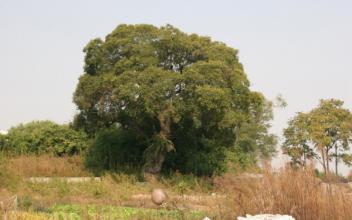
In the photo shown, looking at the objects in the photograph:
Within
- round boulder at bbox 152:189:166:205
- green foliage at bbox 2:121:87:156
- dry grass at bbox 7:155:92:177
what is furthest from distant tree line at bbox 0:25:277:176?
round boulder at bbox 152:189:166:205

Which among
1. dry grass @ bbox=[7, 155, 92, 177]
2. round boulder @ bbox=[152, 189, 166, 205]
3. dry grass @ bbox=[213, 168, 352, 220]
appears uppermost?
dry grass @ bbox=[7, 155, 92, 177]

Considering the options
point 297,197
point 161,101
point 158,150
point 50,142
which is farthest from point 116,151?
point 297,197

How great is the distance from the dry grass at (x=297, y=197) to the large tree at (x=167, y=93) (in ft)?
33.3

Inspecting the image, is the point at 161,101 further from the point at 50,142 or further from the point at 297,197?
the point at 297,197

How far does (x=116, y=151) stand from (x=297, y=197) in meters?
14.8

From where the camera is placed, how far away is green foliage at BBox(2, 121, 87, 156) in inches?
888

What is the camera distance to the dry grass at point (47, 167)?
61.1 ft

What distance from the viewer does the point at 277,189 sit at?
6016 mm

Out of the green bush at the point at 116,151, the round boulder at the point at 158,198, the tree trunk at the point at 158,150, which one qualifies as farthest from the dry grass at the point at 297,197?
the green bush at the point at 116,151

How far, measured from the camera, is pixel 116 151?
20297 mm

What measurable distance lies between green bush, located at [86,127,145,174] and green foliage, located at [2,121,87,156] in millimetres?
2125

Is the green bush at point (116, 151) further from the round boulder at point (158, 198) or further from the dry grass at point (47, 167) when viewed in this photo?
the round boulder at point (158, 198)

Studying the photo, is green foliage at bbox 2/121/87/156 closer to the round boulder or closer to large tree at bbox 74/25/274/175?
large tree at bbox 74/25/274/175

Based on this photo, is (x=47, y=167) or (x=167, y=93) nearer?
(x=167, y=93)
